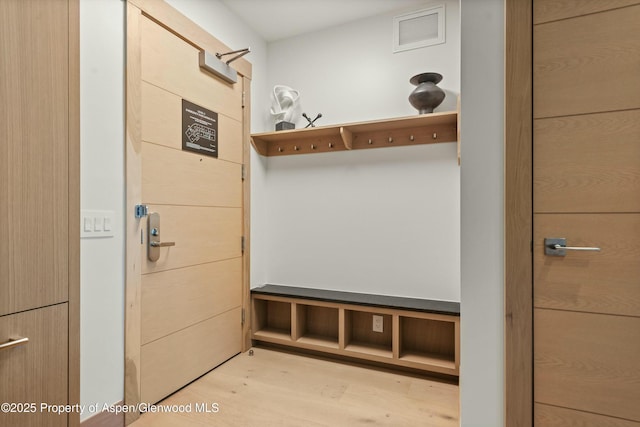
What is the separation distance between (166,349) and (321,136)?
1965 mm

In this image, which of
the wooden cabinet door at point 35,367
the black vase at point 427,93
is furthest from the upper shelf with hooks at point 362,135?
the wooden cabinet door at point 35,367

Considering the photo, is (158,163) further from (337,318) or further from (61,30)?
(337,318)

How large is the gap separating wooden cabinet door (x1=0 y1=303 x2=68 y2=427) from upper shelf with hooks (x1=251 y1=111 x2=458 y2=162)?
80.9 inches

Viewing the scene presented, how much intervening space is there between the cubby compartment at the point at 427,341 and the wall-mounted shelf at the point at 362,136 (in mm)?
1382

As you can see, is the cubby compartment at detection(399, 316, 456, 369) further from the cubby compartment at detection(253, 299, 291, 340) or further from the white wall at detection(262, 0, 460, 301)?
the cubby compartment at detection(253, 299, 291, 340)

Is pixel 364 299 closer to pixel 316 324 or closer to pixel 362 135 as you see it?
pixel 316 324

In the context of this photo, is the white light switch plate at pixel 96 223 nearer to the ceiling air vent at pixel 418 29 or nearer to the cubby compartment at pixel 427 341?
the cubby compartment at pixel 427 341

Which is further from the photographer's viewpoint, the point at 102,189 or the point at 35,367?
the point at 102,189

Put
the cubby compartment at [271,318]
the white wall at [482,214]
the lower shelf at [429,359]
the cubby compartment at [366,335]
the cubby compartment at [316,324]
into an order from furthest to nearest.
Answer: the cubby compartment at [271,318] < the cubby compartment at [316,324] < the cubby compartment at [366,335] < the lower shelf at [429,359] < the white wall at [482,214]

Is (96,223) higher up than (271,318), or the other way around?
(96,223)

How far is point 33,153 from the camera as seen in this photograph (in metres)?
0.96

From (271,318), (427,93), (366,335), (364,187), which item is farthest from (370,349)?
(427,93)

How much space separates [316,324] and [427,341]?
912mm
